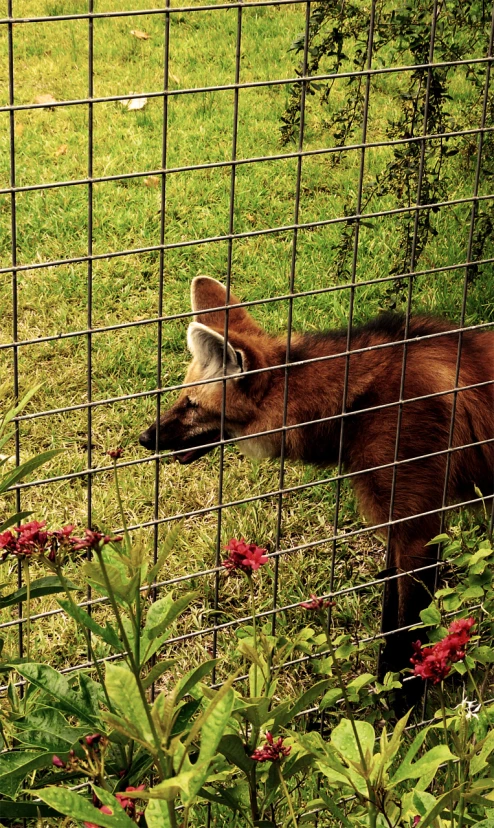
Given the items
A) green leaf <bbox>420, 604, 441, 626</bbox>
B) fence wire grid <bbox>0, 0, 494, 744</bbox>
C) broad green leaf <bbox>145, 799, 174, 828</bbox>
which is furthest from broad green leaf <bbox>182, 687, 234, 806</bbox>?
fence wire grid <bbox>0, 0, 494, 744</bbox>

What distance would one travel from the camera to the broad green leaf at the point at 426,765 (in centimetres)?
173

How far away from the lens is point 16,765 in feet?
5.93

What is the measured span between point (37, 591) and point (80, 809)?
2.22ft

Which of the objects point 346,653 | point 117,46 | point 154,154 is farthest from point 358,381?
point 117,46

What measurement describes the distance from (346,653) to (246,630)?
0.35m

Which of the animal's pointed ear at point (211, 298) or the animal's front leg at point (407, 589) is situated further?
the animal's pointed ear at point (211, 298)

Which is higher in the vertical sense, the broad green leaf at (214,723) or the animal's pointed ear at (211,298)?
the broad green leaf at (214,723)

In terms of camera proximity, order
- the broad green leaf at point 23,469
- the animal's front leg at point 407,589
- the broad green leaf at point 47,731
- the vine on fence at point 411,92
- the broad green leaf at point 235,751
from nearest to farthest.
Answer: the broad green leaf at point 235,751, the broad green leaf at point 47,731, the broad green leaf at point 23,469, the animal's front leg at point 407,589, the vine on fence at point 411,92

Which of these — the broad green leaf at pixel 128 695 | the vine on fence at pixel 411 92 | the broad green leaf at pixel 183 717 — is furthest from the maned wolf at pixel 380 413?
the broad green leaf at pixel 128 695

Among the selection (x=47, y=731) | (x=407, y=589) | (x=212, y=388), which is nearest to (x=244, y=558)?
(x=47, y=731)

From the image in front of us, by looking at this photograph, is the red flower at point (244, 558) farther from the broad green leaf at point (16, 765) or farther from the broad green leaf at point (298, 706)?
the broad green leaf at point (16, 765)

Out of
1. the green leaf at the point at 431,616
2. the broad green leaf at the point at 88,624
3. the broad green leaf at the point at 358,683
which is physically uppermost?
the broad green leaf at the point at 88,624

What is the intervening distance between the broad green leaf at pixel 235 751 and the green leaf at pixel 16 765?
0.98ft

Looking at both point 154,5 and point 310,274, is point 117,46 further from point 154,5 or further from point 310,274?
point 310,274
